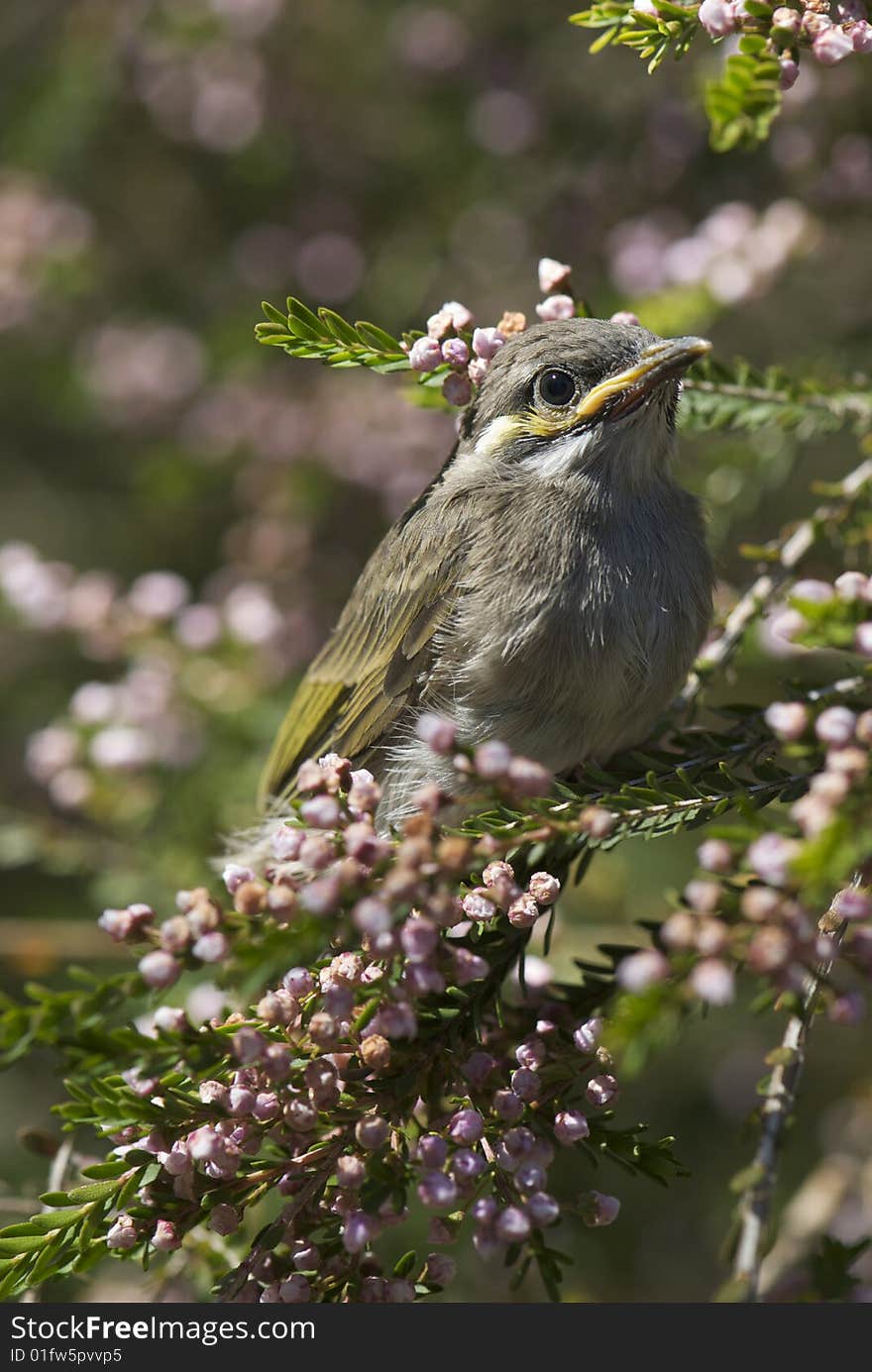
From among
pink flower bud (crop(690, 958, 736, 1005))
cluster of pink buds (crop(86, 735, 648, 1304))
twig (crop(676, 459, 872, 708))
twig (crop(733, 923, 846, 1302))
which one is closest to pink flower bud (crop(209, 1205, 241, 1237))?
cluster of pink buds (crop(86, 735, 648, 1304))

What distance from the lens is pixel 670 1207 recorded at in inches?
174

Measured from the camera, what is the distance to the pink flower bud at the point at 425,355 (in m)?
2.32

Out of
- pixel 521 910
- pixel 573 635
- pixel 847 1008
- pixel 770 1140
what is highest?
pixel 573 635

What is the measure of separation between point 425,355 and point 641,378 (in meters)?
0.51

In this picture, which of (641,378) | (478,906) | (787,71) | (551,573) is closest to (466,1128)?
(478,906)

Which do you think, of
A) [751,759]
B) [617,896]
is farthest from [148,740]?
[751,759]

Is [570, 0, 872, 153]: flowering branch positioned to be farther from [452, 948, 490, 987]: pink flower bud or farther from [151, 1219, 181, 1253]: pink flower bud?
[151, 1219, 181, 1253]: pink flower bud

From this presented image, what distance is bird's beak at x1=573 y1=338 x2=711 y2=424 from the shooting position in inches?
98.8

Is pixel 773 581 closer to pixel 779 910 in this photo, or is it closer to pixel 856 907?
pixel 856 907

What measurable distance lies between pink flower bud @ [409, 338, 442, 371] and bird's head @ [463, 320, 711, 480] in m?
0.34

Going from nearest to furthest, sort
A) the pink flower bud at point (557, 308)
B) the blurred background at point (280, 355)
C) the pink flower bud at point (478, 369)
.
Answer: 1. the pink flower bud at point (478, 369)
2. the pink flower bud at point (557, 308)
3. the blurred background at point (280, 355)

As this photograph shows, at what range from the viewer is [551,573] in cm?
261

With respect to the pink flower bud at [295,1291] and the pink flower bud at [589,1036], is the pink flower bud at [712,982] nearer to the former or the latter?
the pink flower bud at [589,1036]

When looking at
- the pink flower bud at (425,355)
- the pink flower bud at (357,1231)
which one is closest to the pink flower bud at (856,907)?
the pink flower bud at (357,1231)
